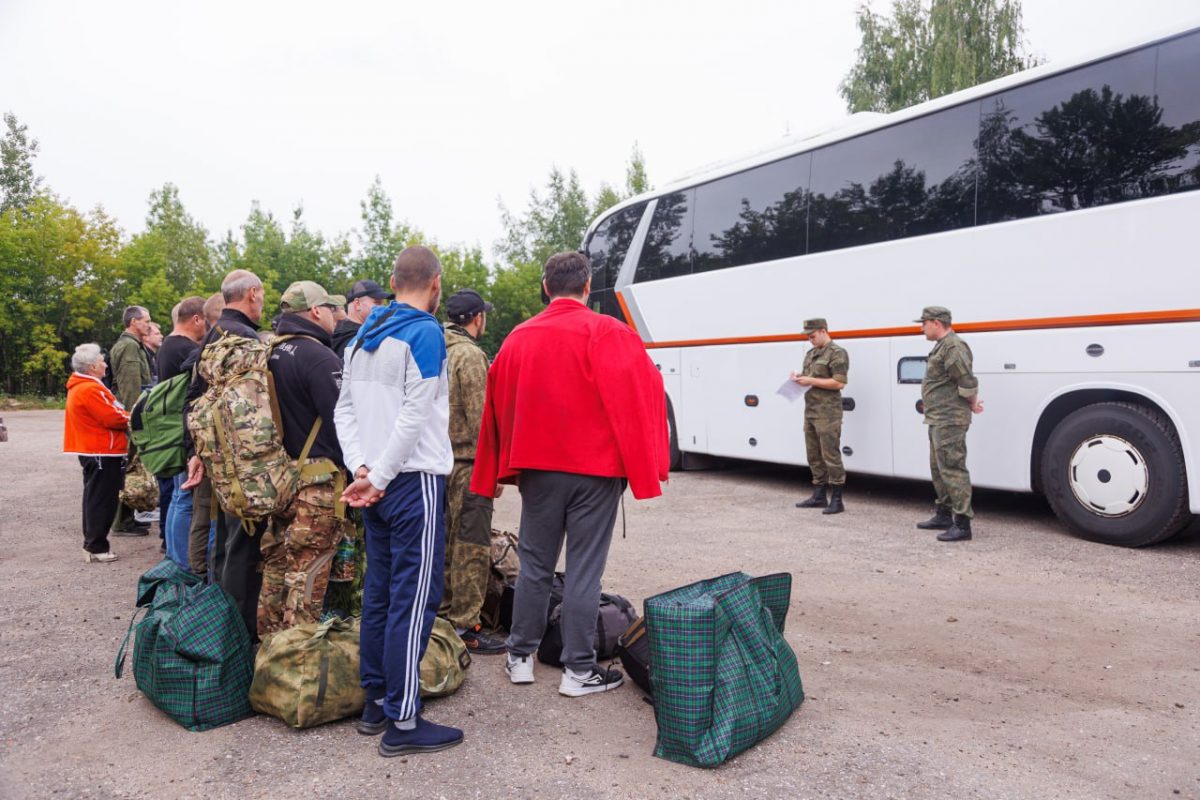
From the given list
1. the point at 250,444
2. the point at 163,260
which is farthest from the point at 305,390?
the point at 163,260

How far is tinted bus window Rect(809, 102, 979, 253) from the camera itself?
8180mm

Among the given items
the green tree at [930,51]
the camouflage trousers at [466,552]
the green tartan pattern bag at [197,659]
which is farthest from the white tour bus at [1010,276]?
the green tree at [930,51]

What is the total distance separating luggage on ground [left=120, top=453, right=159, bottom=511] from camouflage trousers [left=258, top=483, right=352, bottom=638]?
3.50 m

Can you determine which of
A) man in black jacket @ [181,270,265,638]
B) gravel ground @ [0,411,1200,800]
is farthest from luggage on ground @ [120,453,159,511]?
man in black jacket @ [181,270,265,638]

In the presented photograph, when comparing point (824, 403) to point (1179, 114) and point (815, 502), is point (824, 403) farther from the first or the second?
point (1179, 114)

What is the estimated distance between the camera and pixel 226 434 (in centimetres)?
407

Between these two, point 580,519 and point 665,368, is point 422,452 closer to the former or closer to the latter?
point 580,519

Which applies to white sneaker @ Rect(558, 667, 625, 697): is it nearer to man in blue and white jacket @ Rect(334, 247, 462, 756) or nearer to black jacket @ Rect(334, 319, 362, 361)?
man in blue and white jacket @ Rect(334, 247, 462, 756)

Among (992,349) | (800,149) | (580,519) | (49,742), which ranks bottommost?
(49,742)

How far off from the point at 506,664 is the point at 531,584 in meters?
0.51

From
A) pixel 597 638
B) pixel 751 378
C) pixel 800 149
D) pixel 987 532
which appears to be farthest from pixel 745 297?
pixel 597 638

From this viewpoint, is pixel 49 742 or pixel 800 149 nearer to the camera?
pixel 49 742

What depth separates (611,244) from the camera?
501 inches

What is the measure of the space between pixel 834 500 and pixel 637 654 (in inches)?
213
